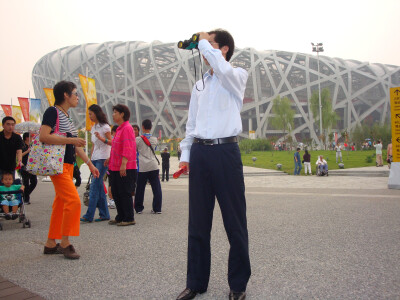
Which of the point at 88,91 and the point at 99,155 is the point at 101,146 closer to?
the point at 99,155

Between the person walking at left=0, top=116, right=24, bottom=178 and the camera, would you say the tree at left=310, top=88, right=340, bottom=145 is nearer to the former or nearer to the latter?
the person walking at left=0, top=116, right=24, bottom=178

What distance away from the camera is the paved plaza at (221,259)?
8.55ft

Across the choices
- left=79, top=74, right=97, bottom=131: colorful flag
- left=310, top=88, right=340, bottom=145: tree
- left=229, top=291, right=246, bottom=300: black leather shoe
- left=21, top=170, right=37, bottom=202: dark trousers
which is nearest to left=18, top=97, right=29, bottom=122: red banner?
left=79, top=74, right=97, bottom=131: colorful flag

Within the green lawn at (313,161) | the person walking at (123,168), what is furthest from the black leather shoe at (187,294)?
the green lawn at (313,161)

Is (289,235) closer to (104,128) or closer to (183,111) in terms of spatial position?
(104,128)

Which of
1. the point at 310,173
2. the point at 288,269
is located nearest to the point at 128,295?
the point at 288,269

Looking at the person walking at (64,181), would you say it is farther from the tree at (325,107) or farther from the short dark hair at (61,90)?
the tree at (325,107)

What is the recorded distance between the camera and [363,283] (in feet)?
8.74

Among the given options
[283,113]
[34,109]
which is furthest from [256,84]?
[34,109]

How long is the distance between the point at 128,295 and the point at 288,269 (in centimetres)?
137

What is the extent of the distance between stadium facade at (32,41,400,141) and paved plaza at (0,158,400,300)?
210 feet

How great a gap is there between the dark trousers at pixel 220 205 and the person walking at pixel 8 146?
14.8 feet

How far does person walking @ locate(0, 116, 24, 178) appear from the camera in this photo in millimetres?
5844

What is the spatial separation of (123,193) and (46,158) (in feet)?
7.33
